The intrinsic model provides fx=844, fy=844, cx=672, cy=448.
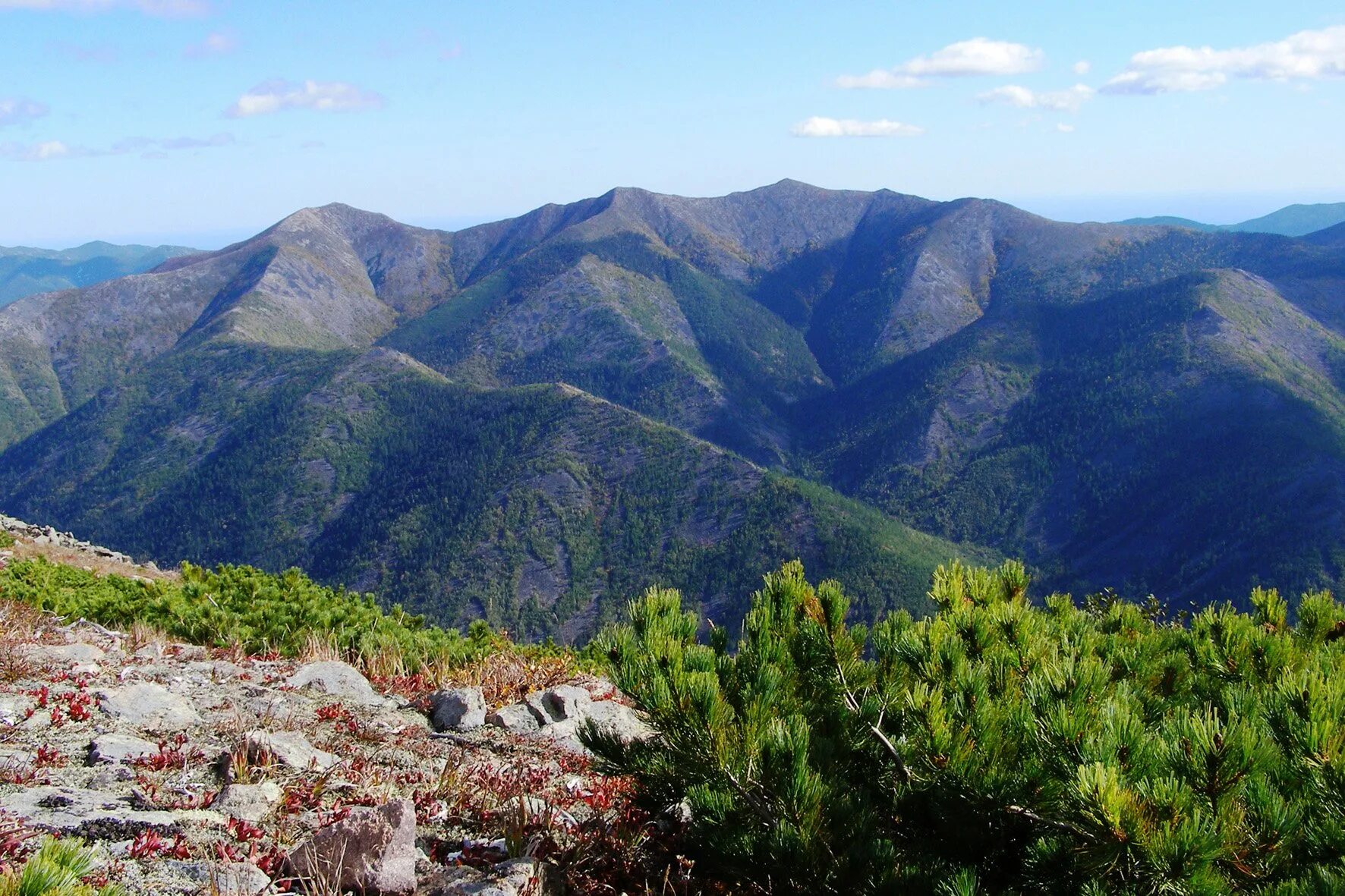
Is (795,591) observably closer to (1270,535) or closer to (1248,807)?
(1248,807)

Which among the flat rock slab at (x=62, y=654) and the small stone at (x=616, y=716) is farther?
the flat rock slab at (x=62, y=654)

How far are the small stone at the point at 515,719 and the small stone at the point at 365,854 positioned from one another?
3.46 metres

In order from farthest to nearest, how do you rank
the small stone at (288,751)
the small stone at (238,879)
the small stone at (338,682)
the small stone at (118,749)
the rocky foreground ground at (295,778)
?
the small stone at (338,682), the small stone at (288,751), the small stone at (118,749), the rocky foreground ground at (295,778), the small stone at (238,879)

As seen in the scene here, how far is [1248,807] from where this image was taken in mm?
3559

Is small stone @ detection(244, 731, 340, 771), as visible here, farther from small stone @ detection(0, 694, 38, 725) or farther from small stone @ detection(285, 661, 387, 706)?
small stone @ detection(285, 661, 387, 706)

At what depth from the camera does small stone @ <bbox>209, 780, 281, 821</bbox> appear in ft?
17.2

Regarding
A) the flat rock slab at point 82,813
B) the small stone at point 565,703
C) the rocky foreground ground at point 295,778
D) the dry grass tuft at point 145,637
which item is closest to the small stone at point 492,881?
the rocky foreground ground at point 295,778

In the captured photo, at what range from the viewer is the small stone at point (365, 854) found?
4.47 metres

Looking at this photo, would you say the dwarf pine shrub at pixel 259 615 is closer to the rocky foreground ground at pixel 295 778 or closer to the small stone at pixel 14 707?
the rocky foreground ground at pixel 295 778

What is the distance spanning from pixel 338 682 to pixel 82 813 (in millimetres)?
4410

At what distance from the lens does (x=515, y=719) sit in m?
8.34

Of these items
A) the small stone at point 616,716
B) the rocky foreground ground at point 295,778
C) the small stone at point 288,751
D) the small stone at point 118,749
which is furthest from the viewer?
the small stone at point 616,716

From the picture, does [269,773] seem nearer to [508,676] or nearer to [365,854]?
[365,854]

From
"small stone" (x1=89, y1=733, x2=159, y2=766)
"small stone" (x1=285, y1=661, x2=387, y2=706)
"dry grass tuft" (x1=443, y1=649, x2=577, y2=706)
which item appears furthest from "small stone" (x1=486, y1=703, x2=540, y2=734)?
"small stone" (x1=89, y1=733, x2=159, y2=766)
